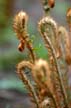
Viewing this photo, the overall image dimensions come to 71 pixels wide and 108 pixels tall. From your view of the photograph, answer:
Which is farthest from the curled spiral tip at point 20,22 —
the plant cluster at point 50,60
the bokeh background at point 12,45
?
the bokeh background at point 12,45

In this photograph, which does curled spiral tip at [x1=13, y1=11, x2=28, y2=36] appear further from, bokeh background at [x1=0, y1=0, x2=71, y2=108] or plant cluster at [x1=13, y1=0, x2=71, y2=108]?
bokeh background at [x1=0, y1=0, x2=71, y2=108]

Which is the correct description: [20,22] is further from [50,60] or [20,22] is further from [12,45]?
[12,45]

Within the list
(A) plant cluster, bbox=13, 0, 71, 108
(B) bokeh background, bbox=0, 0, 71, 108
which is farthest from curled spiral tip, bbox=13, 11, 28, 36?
(B) bokeh background, bbox=0, 0, 71, 108

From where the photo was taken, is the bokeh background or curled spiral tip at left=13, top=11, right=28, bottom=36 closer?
curled spiral tip at left=13, top=11, right=28, bottom=36

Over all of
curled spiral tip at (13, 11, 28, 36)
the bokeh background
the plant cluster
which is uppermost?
curled spiral tip at (13, 11, 28, 36)

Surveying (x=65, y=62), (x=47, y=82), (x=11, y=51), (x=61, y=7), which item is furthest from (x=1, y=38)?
(x=47, y=82)

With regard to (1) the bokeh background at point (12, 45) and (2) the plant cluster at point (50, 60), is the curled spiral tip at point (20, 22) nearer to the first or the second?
(2) the plant cluster at point (50, 60)

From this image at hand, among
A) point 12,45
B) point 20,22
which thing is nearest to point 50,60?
point 20,22

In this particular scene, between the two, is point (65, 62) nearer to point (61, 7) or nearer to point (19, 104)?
point (19, 104)
